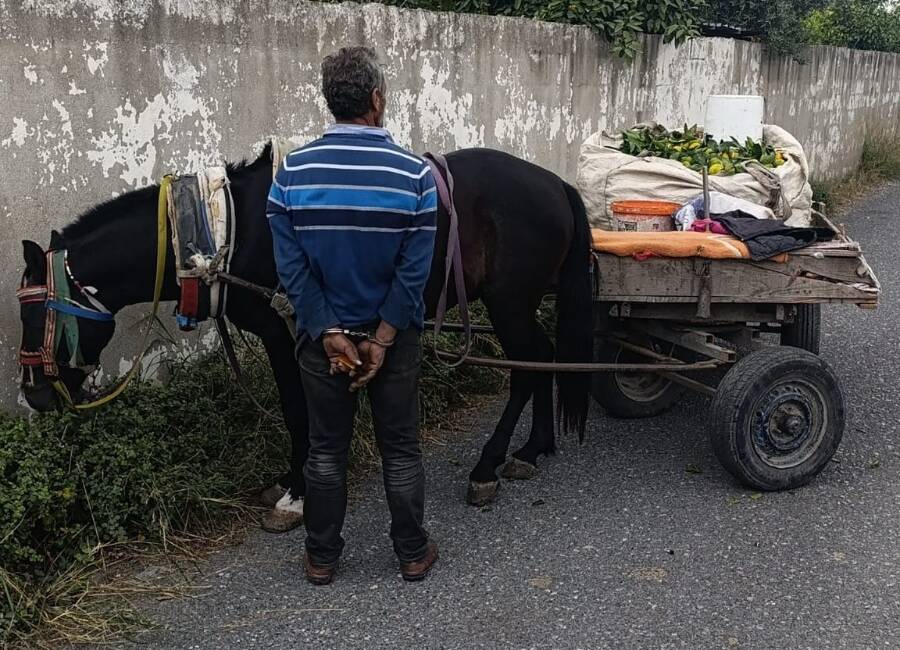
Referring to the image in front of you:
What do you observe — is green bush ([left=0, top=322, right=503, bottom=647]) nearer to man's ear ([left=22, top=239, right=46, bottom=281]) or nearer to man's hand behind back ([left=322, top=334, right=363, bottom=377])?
man's ear ([left=22, top=239, right=46, bottom=281])

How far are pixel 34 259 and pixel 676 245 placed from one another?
2.56 m

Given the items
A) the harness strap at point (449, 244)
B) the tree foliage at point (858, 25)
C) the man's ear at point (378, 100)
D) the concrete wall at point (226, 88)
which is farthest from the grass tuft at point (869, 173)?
the man's ear at point (378, 100)

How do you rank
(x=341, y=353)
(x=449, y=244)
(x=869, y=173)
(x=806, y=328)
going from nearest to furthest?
1. (x=341, y=353)
2. (x=449, y=244)
3. (x=806, y=328)
4. (x=869, y=173)

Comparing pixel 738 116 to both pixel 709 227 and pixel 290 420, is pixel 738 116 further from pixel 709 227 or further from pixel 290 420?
pixel 290 420

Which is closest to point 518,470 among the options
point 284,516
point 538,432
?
point 538,432

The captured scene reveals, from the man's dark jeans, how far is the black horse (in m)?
0.52

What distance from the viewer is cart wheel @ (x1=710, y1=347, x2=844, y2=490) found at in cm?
396

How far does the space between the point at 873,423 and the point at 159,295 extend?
3.68 m

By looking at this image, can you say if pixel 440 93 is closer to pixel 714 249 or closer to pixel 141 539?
pixel 714 249

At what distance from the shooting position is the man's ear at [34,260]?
3391 mm

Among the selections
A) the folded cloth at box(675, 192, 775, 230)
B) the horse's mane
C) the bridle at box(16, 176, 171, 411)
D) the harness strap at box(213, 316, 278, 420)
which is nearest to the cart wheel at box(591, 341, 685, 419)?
the folded cloth at box(675, 192, 775, 230)

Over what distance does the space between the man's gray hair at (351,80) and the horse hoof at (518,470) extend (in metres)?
1.97

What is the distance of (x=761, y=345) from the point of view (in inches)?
172

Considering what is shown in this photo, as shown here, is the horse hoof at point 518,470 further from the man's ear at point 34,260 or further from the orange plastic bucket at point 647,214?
the man's ear at point 34,260
